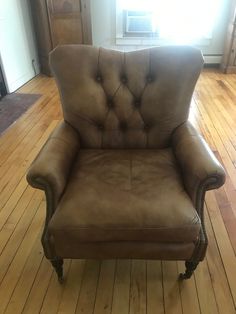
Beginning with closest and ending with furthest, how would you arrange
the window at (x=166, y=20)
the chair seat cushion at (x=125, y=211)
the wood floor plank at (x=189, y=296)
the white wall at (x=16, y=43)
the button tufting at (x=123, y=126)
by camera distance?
1. the chair seat cushion at (x=125, y=211)
2. the wood floor plank at (x=189, y=296)
3. the button tufting at (x=123, y=126)
4. the white wall at (x=16, y=43)
5. the window at (x=166, y=20)

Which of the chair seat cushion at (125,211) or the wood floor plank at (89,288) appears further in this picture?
the wood floor plank at (89,288)

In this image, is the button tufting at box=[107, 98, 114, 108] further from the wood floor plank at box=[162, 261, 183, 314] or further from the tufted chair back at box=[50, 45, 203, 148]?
the wood floor plank at box=[162, 261, 183, 314]

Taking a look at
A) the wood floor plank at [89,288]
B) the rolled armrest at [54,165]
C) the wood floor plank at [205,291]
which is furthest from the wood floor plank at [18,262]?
the wood floor plank at [205,291]

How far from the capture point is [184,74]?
1.26 metres

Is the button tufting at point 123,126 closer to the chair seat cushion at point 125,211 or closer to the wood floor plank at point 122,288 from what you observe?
the chair seat cushion at point 125,211

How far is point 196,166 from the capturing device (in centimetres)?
101

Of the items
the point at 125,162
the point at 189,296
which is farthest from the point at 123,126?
the point at 189,296

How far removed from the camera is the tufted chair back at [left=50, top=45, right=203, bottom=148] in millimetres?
1267

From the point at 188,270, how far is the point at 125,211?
0.45 m

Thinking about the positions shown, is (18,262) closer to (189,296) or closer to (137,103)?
(189,296)

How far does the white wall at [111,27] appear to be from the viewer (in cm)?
409

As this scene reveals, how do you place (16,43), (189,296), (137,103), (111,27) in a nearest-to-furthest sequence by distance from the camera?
(189,296) → (137,103) → (16,43) → (111,27)

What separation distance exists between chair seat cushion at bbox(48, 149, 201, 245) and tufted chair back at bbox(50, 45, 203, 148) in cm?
35

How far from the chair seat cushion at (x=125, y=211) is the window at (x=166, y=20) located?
3.82 meters
